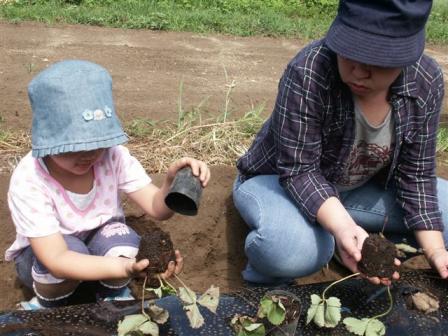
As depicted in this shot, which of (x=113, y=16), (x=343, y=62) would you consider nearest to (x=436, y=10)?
(x=113, y=16)

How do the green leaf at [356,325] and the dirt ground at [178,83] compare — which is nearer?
the green leaf at [356,325]

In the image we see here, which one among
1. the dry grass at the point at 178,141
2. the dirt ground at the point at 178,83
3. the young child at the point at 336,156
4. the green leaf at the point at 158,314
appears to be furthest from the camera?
the dry grass at the point at 178,141

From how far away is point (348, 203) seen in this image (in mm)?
2357

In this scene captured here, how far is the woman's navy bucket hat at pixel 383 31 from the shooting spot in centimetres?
173

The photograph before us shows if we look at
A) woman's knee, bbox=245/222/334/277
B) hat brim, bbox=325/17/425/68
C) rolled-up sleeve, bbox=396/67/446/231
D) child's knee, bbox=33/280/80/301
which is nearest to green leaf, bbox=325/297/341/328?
woman's knee, bbox=245/222/334/277

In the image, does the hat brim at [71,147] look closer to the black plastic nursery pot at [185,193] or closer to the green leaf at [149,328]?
the black plastic nursery pot at [185,193]

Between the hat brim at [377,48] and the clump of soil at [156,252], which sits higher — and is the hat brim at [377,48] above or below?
above

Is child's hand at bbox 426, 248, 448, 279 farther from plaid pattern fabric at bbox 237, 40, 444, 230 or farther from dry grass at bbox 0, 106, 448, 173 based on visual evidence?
dry grass at bbox 0, 106, 448, 173

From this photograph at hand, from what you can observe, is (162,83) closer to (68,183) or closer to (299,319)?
(68,183)

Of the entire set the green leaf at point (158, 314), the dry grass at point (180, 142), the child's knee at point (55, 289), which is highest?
the green leaf at point (158, 314)

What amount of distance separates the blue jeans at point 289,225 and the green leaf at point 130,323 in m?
0.60

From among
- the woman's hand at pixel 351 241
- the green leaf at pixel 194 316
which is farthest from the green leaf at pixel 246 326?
the woman's hand at pixel 351 241

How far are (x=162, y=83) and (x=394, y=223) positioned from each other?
2829mm

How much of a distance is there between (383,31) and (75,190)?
106cm
